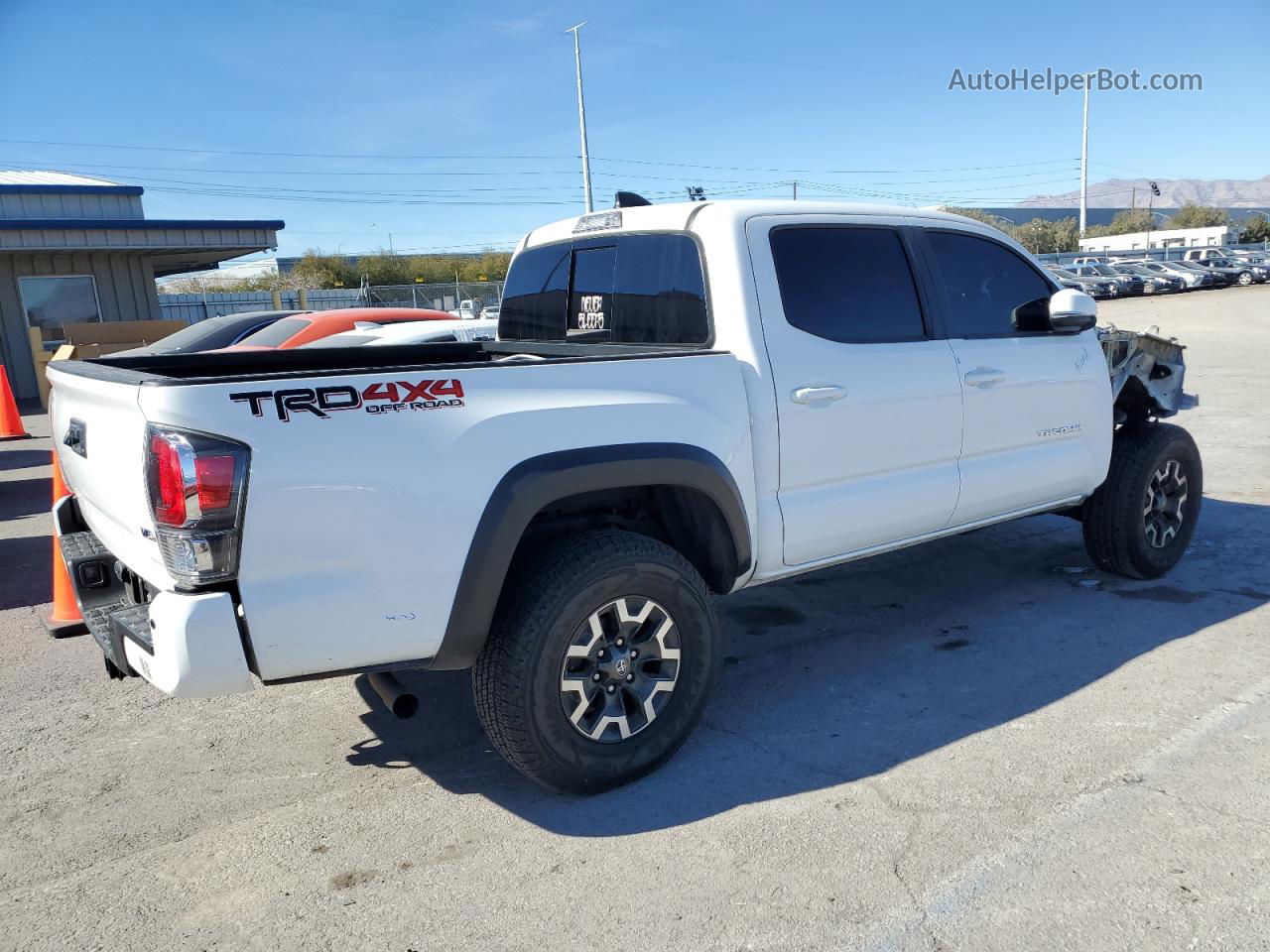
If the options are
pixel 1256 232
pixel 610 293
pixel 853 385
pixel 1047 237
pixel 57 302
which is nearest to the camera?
pixel 853 385

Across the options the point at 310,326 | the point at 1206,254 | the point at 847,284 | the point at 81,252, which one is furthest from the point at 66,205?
the point at 1206,254

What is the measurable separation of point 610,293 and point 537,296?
64cm

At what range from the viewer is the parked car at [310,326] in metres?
10.4

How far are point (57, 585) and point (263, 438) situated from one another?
2658mm

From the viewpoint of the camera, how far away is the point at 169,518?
2535 mm

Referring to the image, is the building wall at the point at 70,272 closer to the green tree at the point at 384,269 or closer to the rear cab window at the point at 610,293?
the rear cab window at the point at 610,293

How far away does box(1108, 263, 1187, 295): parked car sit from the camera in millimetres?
39812

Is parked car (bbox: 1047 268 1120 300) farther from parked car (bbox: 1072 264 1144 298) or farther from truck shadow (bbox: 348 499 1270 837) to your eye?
truck shadow (bbox: 348 499 1270 837)

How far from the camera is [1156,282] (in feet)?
131

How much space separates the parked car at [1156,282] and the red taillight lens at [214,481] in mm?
44306

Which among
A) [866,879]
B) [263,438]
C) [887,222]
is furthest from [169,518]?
[887,222]

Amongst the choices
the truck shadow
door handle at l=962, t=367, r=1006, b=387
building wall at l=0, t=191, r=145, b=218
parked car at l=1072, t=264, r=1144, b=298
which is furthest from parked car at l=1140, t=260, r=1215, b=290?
door handle at l=962, t=367, r=1006, b=387

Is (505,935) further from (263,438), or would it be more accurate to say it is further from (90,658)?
(90,658)

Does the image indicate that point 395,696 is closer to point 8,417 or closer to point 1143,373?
point 1143,373
